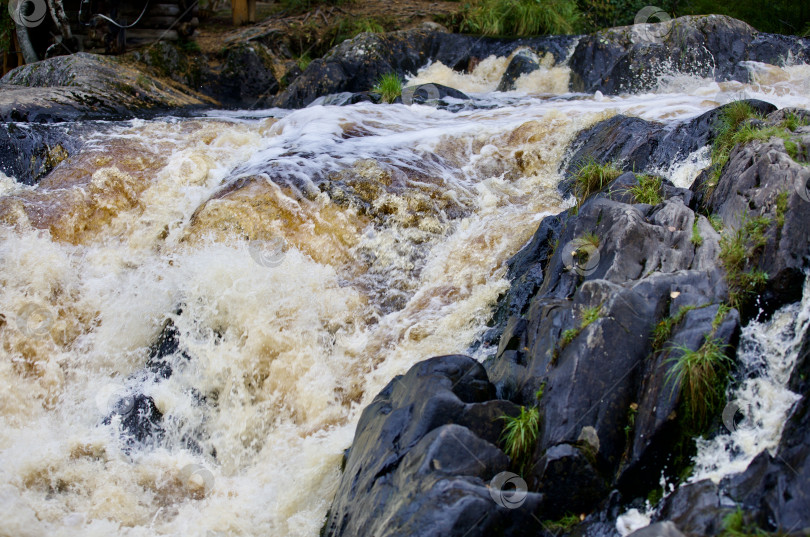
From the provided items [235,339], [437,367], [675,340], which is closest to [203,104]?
[235,339]

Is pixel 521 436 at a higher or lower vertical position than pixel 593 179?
lower

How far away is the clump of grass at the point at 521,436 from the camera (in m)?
3.20

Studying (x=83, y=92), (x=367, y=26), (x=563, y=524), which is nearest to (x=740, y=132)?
(x=563, y=524)

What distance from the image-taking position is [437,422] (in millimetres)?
3307

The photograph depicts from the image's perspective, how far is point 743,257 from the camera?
3.52 meters

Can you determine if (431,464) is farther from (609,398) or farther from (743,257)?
(743,257)

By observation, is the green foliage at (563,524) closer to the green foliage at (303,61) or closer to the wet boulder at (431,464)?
the wet boulder at (431,464)

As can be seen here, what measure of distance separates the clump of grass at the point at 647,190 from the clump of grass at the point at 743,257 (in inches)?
34.9

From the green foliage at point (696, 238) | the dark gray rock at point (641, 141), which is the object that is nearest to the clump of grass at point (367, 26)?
the dark gray rock at point (641, 141)

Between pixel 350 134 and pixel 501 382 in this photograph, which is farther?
pixel 350 134

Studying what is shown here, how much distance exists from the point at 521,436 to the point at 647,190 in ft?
7.62

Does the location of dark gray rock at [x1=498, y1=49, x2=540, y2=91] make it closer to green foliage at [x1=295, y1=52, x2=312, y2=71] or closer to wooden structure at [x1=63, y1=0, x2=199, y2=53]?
green foliage at [x1=295, y1=52, x2=312, y2=71]

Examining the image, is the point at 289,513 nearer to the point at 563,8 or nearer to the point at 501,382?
the point at 501,382

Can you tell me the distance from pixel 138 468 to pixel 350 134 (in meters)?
4.68
